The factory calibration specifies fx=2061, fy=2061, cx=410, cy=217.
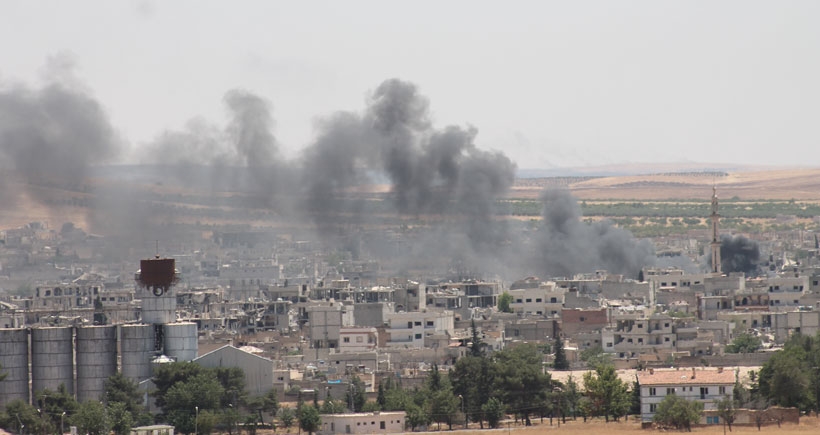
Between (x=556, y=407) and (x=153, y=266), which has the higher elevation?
(x=153, y=266)

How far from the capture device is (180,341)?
7812 centimetres

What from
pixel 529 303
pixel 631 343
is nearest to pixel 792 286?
pixel 529 303

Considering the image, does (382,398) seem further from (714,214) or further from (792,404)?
(714,214)

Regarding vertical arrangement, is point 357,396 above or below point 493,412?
above

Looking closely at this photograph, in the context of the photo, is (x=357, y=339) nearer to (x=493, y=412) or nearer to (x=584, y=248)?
(x=493, y=412)

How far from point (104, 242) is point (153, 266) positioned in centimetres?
6753

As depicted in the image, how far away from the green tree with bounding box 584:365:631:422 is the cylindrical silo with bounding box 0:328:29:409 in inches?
822

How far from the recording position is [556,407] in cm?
7631

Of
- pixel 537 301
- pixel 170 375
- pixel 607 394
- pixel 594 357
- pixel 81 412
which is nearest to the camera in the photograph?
pixel 81 412

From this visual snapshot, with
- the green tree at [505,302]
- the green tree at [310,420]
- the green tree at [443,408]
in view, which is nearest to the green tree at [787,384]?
the green tree at [443,408]

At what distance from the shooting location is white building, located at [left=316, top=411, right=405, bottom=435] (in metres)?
71.6

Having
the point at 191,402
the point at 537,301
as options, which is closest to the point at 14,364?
the point at 191,402

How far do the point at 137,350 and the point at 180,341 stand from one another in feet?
5.62

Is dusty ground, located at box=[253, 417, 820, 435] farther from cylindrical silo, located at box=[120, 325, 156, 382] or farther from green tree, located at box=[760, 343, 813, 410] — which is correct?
cylindrical silo, located at box=[120, 325, 156, 382]
